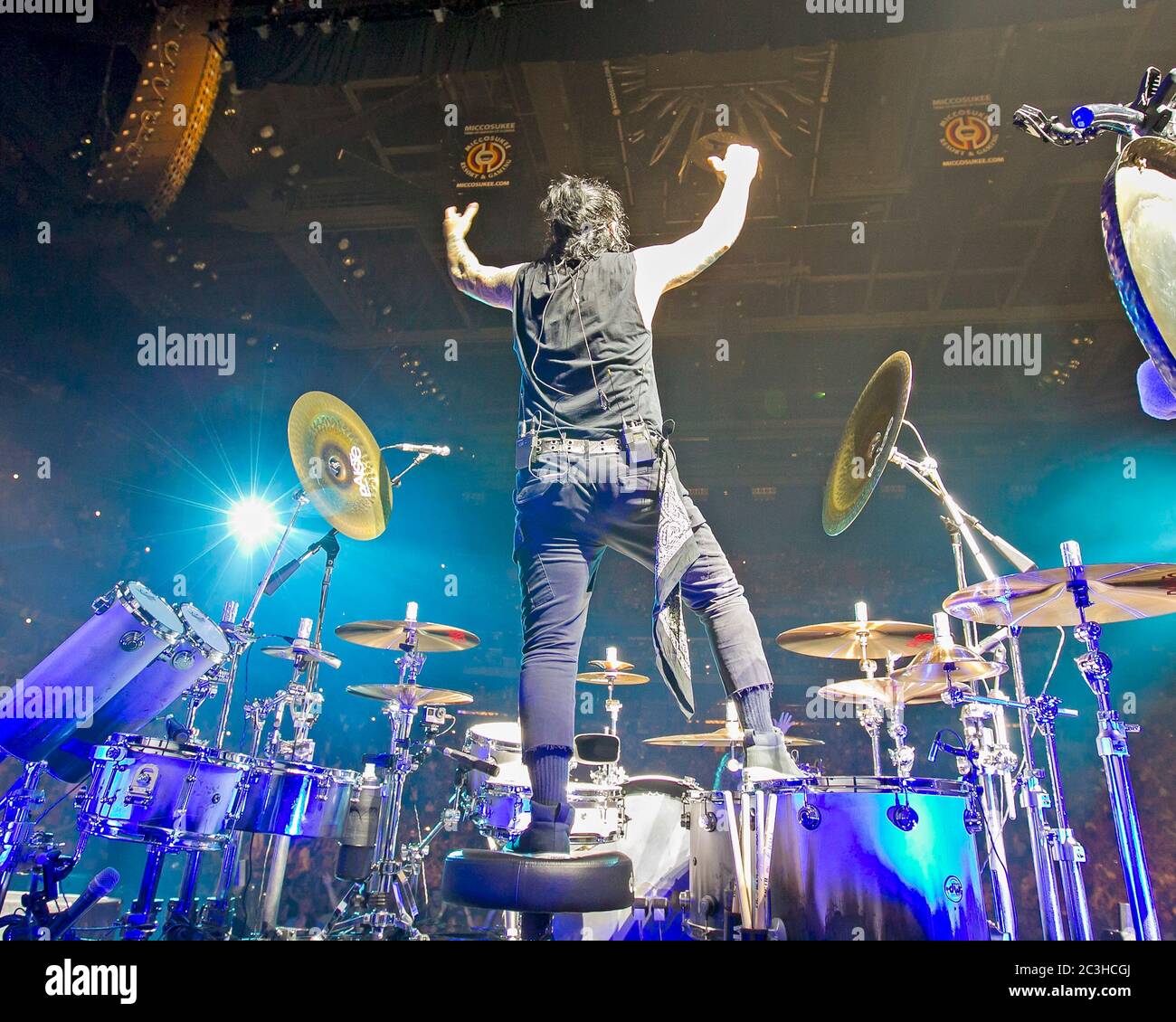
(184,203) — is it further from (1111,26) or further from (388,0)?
(1111,26)

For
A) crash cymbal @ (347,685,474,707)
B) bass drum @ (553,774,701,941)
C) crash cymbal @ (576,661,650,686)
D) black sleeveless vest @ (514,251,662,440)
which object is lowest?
bass drum @ (553,774,701,941)

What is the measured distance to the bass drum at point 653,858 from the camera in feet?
10.4

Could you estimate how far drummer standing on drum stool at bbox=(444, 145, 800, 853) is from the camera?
1649 millimetres

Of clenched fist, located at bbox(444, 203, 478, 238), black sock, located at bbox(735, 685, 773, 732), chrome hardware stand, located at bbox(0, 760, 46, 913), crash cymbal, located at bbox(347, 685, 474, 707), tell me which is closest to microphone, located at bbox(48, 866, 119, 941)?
chrome hardware stand, located at bbox(0, 760, 46, 913)

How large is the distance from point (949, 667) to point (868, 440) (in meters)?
1.04

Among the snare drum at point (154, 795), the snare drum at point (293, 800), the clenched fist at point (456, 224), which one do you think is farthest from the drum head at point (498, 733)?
the clenched fist at point (456, 224)

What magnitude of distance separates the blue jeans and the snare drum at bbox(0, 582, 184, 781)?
226 cm

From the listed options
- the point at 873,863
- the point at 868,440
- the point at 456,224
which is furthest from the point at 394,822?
the point at 868,440

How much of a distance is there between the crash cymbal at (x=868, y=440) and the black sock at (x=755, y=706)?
1520mm

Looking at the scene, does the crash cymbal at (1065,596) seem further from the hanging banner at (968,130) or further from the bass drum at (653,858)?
the hanging banner at (968,130)

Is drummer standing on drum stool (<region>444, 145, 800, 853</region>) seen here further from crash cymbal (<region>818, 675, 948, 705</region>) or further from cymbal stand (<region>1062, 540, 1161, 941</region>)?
crash cymbal (<region>818, 675, 948, 705</region>)

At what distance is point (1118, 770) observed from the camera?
7.07 ft
